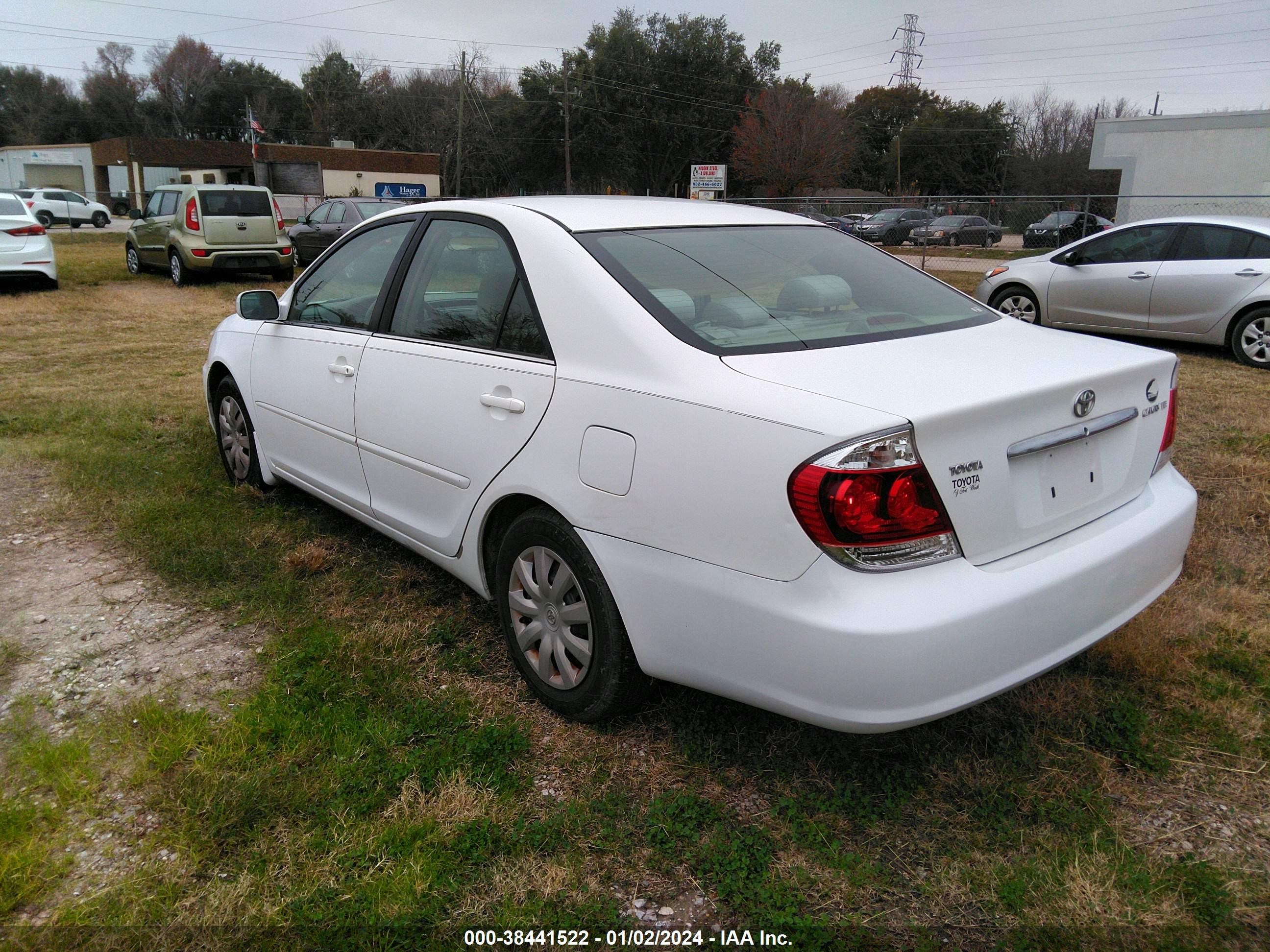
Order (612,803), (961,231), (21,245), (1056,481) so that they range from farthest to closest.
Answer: (961,231)
(21,245)
(612,803)
(1056,481)

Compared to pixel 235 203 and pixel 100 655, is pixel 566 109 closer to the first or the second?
pixel 235 203

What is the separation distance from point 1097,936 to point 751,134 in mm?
57678

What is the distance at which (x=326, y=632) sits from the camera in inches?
139

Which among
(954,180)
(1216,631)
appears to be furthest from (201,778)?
(954,180)

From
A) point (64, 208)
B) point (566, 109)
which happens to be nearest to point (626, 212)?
point (64, 208)

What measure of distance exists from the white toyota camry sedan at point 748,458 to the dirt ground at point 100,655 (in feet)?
2.73

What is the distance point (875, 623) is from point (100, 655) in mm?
2811

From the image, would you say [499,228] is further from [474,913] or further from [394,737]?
[474,913]

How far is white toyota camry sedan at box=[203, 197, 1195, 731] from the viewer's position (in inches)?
85.1

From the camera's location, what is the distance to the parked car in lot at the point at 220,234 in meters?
14.9

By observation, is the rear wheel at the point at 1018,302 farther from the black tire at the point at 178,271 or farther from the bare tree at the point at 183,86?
the bare tree at the point at 183,86

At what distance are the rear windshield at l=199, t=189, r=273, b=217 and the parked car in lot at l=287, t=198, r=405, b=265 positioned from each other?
1.53m

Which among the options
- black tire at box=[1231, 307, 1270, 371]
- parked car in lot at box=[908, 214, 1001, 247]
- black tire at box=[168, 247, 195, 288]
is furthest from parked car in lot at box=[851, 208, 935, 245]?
black tire at box=[168, 247, 195, 288]

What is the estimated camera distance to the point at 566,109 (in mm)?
50500
